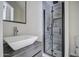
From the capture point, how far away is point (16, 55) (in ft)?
3.83

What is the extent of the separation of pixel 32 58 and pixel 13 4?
2.21 feet

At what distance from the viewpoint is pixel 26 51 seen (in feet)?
3.91

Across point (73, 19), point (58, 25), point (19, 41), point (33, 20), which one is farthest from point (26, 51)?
point (73, 19)

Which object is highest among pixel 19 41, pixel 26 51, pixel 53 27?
pixel 53 27

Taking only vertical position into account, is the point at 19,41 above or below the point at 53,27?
below

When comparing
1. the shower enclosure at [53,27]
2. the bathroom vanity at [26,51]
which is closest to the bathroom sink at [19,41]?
the bathroom vanity at [26,51]

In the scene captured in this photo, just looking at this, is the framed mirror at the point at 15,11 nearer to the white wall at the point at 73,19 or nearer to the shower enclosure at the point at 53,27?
the shower enclosure at the point at 53,27

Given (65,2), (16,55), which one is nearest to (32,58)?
(16,55)

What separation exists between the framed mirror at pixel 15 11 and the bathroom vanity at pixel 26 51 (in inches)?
12.0

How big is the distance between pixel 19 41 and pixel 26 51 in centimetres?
14

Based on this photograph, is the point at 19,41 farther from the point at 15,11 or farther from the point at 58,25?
the point at 58,25

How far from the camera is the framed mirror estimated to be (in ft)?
3.82

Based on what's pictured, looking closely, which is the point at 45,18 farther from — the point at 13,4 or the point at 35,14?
the point at 13,4

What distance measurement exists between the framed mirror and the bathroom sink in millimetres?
188
